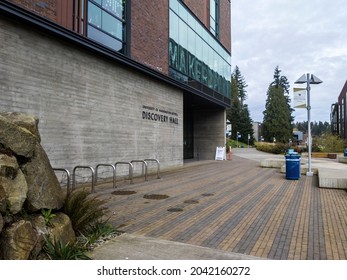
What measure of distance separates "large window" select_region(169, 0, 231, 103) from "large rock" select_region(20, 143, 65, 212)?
47.3ft

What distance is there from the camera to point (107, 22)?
1278cm

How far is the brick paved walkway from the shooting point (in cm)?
483

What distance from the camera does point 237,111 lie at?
297 feet

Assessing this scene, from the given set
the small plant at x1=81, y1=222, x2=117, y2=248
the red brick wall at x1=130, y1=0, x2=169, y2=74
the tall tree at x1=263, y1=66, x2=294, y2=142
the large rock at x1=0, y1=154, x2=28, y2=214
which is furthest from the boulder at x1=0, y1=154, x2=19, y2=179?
the tall tree at x1=263, y1=66, x2=294, y2=142

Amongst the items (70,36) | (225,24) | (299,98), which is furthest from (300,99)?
(225,24)

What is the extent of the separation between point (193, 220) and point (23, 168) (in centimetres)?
344

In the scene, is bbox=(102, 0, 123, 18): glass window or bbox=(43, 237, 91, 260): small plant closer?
bbox=(43, 237, 91, 260): small plant

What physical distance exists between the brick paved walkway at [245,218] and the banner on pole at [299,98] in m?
4.92

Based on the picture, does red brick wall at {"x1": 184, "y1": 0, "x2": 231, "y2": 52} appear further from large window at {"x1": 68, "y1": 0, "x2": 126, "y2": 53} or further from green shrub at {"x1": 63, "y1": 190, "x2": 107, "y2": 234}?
green shrub at {"x1": 63, "y1": 190, "x2": 107, "y2": 234}

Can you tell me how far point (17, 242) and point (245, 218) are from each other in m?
4.34

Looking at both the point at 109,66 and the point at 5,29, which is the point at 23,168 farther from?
the point at 109,66

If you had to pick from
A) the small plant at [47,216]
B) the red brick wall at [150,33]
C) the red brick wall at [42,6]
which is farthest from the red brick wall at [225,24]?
the small plant at [47,216]

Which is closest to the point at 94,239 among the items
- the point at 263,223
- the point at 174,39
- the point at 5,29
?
the point at 263,223

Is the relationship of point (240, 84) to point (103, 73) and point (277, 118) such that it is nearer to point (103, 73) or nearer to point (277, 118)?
point (277, 118)
